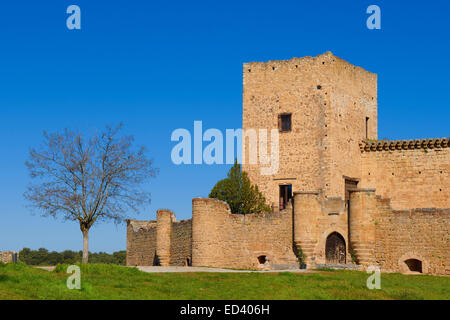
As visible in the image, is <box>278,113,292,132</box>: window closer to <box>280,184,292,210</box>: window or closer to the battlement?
the battlement

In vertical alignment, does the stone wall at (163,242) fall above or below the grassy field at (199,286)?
above

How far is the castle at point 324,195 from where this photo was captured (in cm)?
3089

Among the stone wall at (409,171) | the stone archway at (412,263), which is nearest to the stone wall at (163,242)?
the stone wall at (409,171)

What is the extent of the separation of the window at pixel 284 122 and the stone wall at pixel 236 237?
5.71 metres

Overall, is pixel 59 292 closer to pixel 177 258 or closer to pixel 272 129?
pixel 177 258

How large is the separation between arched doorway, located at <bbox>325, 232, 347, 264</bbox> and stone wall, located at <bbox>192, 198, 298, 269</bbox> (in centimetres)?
169

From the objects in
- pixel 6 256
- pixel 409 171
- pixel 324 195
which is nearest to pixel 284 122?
pixel 324 195

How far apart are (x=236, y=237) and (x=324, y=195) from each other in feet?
16.7

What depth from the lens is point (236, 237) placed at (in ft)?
112

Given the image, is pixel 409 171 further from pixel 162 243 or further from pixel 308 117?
pixel 162 243

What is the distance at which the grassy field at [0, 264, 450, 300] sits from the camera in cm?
1923

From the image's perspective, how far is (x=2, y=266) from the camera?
2470 centimetres

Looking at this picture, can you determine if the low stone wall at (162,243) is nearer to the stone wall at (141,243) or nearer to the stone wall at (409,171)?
the stone wall at (141,243)
